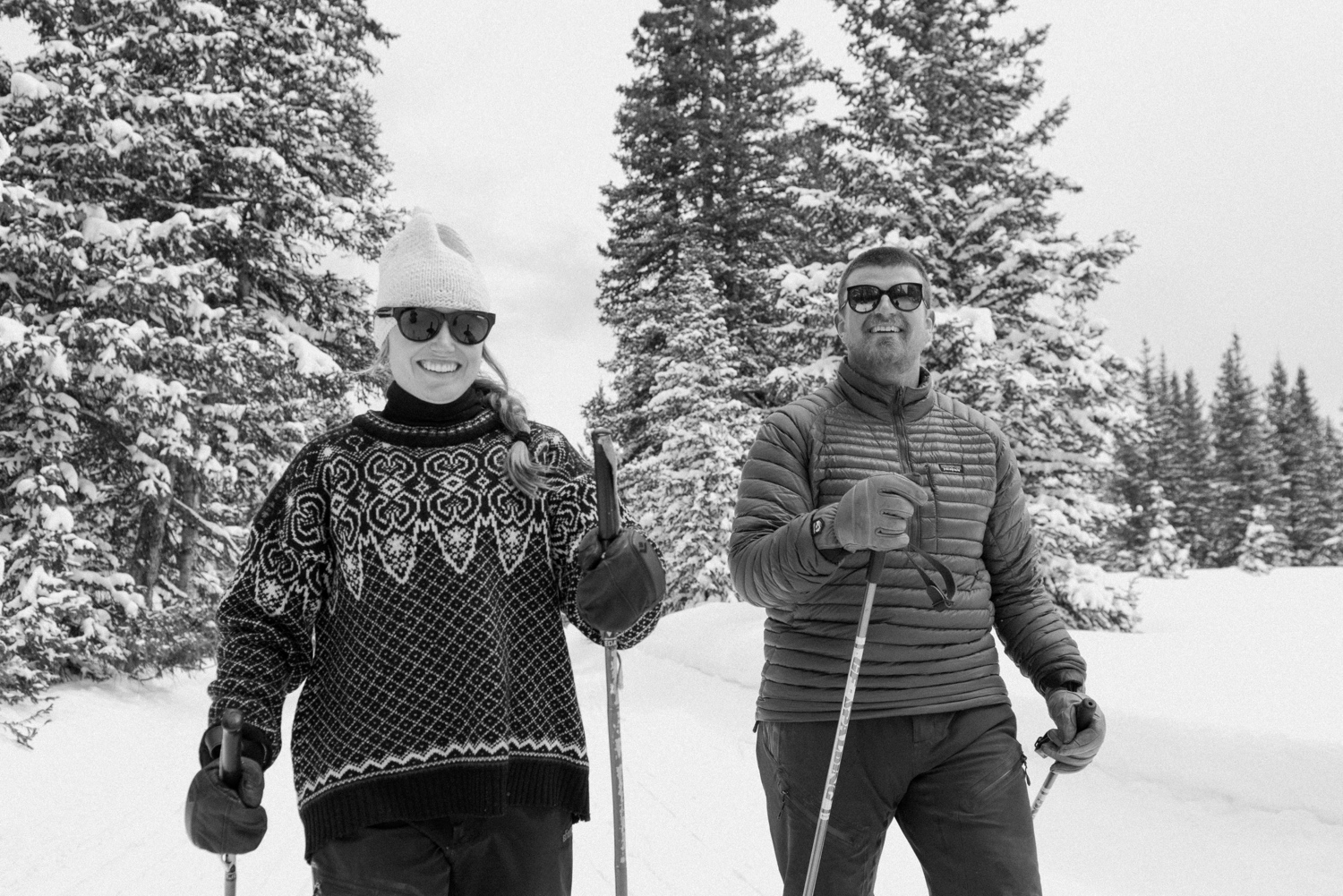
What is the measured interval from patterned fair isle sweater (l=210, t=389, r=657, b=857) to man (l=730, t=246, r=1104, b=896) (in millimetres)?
570

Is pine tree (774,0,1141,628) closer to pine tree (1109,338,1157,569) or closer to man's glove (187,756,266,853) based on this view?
man's glove (187,756,266,853)

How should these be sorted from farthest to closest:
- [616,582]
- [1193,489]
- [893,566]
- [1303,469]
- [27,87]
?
[1303,469] → [1193,489] → [27,87] → [893,566] → [616,582]

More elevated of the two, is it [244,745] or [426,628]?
[426,628]

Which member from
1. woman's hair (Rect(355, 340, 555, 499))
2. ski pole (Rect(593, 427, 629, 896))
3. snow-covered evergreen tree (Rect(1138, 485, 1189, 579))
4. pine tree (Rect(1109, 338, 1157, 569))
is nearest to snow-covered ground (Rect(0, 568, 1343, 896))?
ski pole (Rect(593, 427, 629, 896))

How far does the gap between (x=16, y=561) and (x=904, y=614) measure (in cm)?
991

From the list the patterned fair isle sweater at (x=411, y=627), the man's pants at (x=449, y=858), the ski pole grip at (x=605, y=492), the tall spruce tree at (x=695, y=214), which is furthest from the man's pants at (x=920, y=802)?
the tall spruce tree at (x=695, y=214)

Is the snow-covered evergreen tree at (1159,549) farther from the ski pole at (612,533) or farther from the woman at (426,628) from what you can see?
the woman at (426,628)

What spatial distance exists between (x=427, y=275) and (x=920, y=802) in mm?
1910

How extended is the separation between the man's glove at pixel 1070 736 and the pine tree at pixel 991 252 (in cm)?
1029

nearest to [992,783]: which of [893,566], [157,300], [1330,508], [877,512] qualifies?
[893,566]

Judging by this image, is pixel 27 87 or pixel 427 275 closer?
pixel 427 275

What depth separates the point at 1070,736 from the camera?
9.95 ft

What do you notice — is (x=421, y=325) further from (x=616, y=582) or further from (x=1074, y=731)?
(x=1074, y=731)

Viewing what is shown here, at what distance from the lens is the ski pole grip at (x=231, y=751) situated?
231 centimetres
